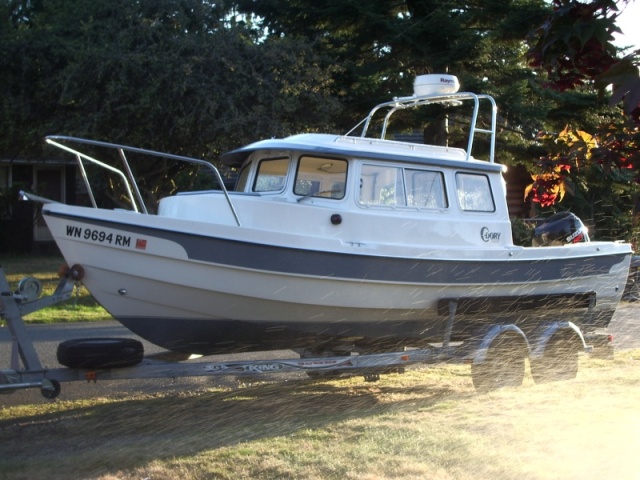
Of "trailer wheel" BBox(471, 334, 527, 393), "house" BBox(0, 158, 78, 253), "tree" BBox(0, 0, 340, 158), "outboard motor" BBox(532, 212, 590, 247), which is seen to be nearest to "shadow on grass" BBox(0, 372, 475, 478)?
"trailer wheel" BBox(471, 334, 527, 393)

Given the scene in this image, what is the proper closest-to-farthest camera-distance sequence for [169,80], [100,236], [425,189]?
[100,236] → [425,189] → [169,80]

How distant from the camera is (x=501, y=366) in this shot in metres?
8.28

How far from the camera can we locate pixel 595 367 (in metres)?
9.89

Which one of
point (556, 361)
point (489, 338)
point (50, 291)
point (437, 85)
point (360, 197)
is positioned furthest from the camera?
point (50, 291)

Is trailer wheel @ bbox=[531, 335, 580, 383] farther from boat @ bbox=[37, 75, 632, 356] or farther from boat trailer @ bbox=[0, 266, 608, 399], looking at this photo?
boat @ bbox=[37, 75, 632, 356]

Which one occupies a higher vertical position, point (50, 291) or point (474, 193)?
point (474, 193)

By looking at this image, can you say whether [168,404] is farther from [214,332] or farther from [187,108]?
[187,108]

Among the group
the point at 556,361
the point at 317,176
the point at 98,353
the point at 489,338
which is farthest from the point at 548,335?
the point at 98,353

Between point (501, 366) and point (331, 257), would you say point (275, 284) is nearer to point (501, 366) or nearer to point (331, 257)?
point (331, 257)

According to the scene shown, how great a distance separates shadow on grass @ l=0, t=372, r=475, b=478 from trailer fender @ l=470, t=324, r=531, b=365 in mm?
482

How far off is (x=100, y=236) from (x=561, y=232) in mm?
5903

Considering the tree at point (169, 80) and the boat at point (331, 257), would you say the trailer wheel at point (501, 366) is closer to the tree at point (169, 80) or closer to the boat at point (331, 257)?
the boat at point (331, 257)

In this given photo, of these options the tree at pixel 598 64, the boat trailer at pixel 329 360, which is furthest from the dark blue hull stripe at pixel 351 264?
the tree at pixel 598 64

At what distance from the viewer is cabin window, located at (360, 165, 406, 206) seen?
844 cm
